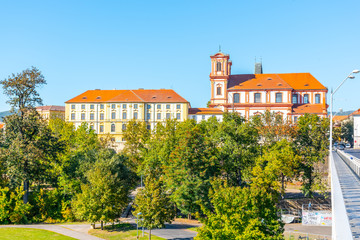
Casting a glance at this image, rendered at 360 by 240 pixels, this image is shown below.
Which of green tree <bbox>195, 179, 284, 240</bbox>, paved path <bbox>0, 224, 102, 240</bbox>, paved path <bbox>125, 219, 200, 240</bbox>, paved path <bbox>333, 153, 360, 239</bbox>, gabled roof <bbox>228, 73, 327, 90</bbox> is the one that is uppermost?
gabled roof <bbox>228, 73, 327, 90</bbox>

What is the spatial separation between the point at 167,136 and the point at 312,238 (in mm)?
22966

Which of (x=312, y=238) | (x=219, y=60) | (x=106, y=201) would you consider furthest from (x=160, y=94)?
(x=312, y=238)

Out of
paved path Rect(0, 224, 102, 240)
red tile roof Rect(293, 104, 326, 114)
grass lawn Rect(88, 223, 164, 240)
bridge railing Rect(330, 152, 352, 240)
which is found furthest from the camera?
red tile roof Rect(293, 104, 326, 114)

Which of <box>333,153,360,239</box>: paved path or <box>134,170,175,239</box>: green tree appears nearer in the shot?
<box>333,153,360,239</box>: paved path

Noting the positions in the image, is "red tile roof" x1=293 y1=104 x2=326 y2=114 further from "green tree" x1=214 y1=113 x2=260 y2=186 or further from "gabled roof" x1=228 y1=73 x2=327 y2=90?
"green tree" x1=214 y1=113 x2=260 y2=186

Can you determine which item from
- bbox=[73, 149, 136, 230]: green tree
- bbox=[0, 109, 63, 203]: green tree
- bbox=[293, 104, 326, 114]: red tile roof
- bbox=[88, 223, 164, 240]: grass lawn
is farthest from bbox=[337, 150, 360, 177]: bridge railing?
bbox=[293, 104, 326, 114]: red tile roof

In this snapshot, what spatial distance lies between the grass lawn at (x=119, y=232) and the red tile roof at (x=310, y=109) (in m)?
54.1

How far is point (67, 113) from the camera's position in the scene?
84.1 meters

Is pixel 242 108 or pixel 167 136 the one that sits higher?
pixel 242 108

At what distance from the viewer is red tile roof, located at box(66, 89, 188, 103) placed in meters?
80.3

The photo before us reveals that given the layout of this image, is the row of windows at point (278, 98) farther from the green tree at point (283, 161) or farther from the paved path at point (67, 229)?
the paved path at point (67, 229)

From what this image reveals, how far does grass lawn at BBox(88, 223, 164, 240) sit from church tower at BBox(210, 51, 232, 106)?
168ft

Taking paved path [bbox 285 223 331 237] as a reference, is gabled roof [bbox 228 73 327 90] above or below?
above

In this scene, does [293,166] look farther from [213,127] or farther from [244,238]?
[244,238]
